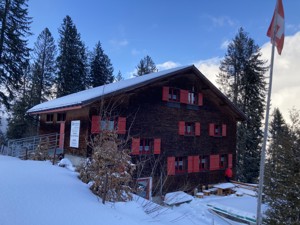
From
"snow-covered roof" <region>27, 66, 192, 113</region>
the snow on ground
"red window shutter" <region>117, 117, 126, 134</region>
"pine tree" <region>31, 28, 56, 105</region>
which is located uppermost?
"pine tree" <region>31, 28, 56, 105</region>

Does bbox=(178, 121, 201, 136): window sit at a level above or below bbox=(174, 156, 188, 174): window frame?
above

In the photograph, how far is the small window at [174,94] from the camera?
55.2ft

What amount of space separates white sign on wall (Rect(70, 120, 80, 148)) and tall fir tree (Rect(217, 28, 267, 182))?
1854cm

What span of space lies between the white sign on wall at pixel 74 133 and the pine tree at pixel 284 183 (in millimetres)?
9281

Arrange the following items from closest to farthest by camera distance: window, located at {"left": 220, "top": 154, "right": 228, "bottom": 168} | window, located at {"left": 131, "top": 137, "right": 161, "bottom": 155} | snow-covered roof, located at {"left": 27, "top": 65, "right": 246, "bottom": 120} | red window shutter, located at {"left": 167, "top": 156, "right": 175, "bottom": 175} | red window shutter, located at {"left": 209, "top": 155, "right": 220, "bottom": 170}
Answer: snow-covered roof, located at {"left": 27, "top": 65, "right": 246, "bottom": 120} < window, located at {"left": 131, "top": 137, "right": 161, "bottom": 155} < red window shutter, located at {"left": 167, "top": 156, "right": 175, "bottom": 175} < red window shutter, located at {"left": 209, "top": 155, "right": 220, "bottom": 170} < window, located at {"left": 220, "top": 154, "right": 228, "bottom": 168}

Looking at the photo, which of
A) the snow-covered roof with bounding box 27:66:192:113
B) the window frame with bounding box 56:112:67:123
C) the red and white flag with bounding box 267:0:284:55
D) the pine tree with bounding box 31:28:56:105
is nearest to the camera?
the red and white flag with bounding box 267:0:284:55

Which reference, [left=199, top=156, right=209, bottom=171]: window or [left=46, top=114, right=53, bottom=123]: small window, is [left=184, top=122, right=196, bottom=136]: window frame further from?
[left=46, top=114, right=53, bottom=123]: small window

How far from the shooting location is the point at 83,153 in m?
13.2

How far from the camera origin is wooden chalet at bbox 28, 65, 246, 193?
13570mm

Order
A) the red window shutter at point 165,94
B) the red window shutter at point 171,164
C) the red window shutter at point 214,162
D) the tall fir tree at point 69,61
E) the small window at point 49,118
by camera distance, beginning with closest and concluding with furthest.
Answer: the red window shutter at point 171,164 < the red window shutter at point 165,94 < the small window at point 49,118 < the red window shutter at point 214,162 < the tall fir tree at point 69,61

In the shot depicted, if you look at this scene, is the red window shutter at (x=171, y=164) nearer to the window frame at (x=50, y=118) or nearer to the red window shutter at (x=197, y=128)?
the red window shutter at (x=197, y=128)

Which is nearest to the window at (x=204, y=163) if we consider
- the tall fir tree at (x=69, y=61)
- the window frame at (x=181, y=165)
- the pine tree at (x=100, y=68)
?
the window frame at (x=181, y=165)

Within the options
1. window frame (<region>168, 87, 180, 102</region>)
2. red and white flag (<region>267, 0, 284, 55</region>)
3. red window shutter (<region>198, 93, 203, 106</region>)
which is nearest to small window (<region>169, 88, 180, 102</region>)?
window frame (<region>168, 87, 180, 102</region>)

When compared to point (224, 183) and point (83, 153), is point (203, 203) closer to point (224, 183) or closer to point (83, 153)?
point (224, 183)
